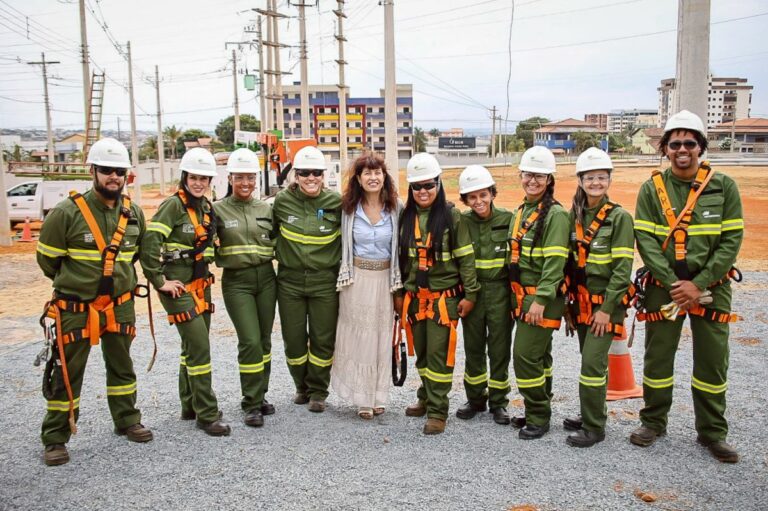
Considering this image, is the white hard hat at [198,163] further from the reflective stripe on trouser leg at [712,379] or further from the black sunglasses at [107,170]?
the reflective stripe on trouser leg at [712,379]

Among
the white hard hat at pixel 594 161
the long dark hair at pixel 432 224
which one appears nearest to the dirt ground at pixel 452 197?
the long dark hair at pixel 432 224

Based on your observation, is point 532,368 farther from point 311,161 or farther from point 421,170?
point 311,161

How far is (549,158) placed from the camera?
5.20 metres

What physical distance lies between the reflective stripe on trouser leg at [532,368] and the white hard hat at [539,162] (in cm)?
119

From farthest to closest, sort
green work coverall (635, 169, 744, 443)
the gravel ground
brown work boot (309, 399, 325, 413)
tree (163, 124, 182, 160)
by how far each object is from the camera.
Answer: tree (163, 124, 182, 160), brown work boot (309, 399, 325, 413), green work coverall (635, 169, 744, 443), the gravel ground

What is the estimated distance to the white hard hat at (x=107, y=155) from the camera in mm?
4965

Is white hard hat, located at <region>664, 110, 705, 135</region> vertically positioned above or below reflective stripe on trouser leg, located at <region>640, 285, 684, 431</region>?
above

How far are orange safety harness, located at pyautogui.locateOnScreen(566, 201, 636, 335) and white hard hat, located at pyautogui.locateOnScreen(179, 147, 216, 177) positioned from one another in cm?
294

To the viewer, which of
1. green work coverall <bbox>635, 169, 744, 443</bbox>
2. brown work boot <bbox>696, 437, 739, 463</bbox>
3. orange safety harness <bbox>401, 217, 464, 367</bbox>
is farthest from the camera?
orange safety harness <bbox>401, 217, 464, 367</bbox>

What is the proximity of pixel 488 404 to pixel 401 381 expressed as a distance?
2.63 ft

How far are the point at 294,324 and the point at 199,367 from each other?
88 centimetres

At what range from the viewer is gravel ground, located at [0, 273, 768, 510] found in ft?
14.1

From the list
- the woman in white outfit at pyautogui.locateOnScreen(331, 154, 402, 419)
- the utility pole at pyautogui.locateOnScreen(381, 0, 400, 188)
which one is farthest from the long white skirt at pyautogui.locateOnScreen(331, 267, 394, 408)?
the utility pole at pyautogui.locateOnScreen(381, 0, 400, 188)

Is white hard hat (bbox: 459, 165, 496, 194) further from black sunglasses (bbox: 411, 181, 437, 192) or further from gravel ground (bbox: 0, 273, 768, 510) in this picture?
gravel ground (bbox: 0, 273, 768, 510)
